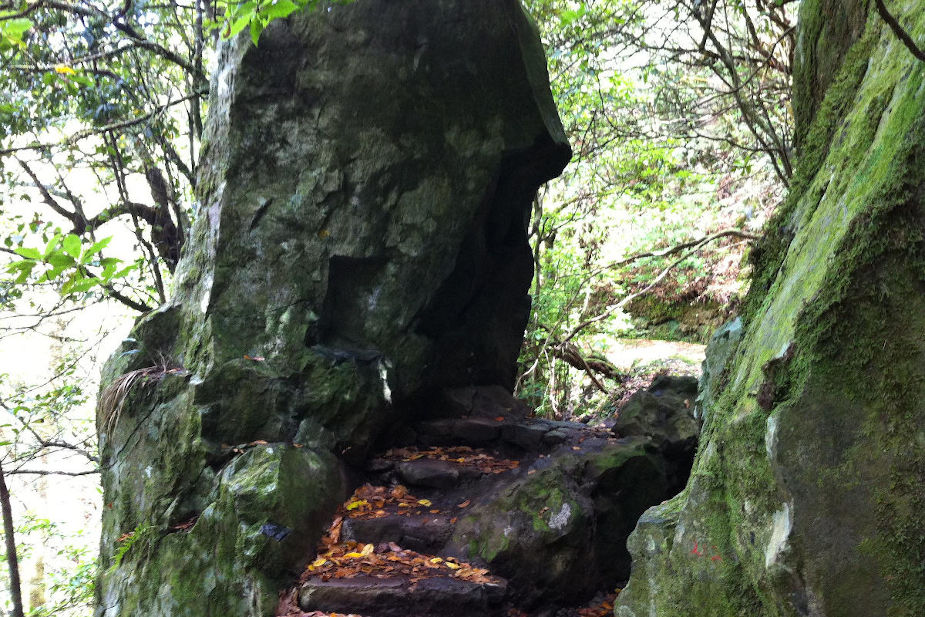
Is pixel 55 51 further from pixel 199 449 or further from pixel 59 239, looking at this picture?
pixel 59 239

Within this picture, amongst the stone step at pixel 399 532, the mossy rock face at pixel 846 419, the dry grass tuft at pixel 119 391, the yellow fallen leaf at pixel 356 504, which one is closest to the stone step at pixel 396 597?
the stone step at pixel 399 532

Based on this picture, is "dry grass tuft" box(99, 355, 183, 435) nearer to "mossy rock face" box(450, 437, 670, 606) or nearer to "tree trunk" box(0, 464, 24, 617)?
"tree trunk" box(0, 464, 24, 617)

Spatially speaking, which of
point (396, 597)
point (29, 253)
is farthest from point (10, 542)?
point (29, 253)

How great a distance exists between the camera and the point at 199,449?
5.03 m

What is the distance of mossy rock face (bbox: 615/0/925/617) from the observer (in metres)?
2.08

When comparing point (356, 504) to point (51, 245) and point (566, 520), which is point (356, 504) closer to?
point (566, 520)

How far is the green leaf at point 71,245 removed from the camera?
183 centimetres

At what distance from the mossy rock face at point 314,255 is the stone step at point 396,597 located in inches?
25.5

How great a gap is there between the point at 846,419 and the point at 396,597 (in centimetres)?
297

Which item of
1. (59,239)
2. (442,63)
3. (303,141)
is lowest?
(59,239)

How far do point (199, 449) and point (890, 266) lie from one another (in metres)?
4.76

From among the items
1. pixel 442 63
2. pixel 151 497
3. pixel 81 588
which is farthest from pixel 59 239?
pixel 81 588

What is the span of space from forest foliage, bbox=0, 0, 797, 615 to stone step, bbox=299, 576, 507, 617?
3.82 m

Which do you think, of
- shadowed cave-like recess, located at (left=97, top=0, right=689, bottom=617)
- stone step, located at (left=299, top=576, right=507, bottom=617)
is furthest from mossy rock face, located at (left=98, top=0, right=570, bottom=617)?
stone step, located at (left=299, top=576, right=507, bottom=617)
